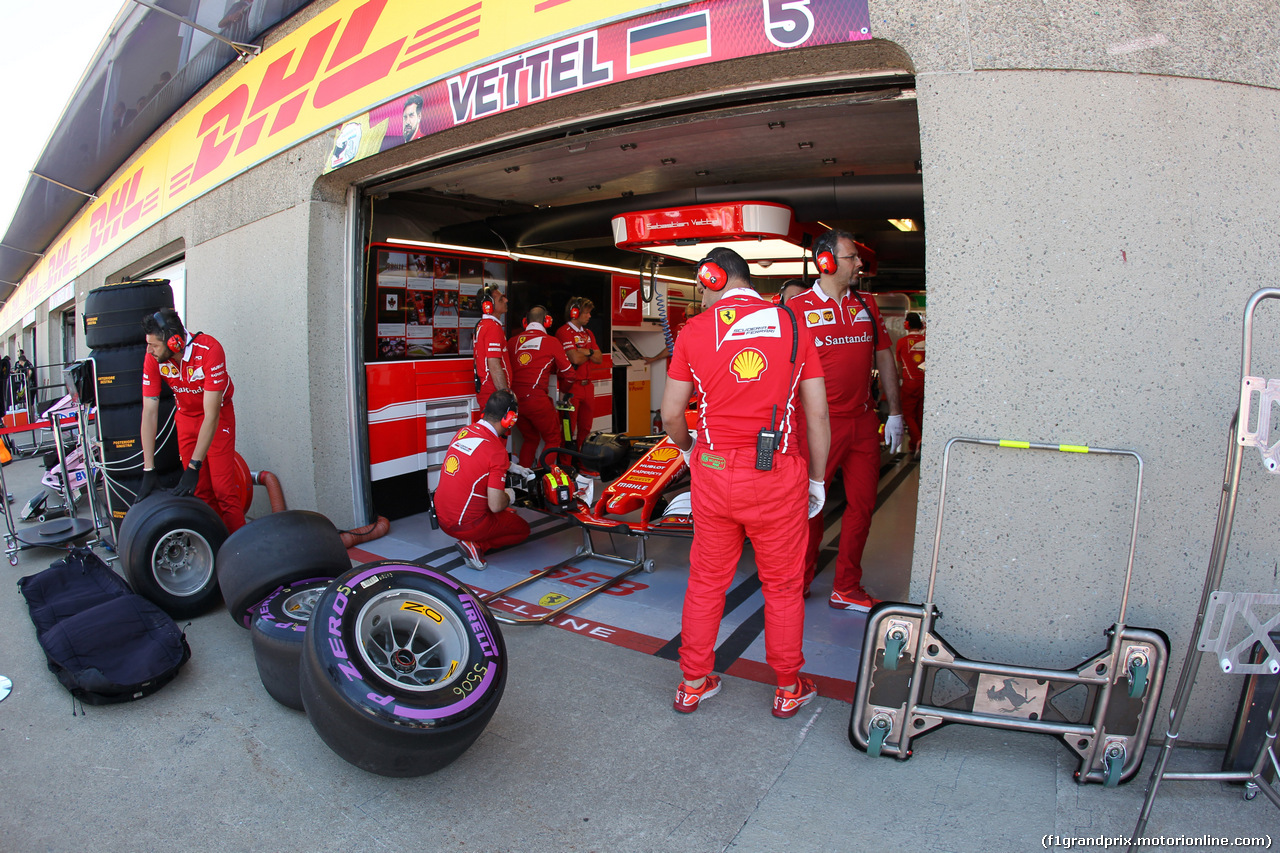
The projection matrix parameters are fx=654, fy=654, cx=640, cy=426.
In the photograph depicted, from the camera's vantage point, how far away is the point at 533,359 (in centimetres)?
650

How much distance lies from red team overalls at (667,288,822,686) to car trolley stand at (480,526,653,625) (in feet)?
3.79

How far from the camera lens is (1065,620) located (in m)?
2.29

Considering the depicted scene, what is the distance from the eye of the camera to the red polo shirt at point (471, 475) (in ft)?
13.6

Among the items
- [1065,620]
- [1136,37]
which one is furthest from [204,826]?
[1136,37]

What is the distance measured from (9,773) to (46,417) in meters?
3.95

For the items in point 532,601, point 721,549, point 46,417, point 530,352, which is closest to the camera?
point 721,549

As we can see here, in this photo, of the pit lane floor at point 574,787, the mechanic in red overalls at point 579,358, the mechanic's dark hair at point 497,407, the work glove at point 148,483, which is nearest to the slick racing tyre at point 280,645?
the pit lane floor at point 574,787

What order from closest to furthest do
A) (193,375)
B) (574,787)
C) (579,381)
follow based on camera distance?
(574,787)
(193,375)
(579,381)

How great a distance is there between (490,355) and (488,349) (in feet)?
0.20

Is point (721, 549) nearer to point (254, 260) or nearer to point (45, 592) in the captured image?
point (45, 592)

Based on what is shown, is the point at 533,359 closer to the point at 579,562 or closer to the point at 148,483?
the point at 579,562

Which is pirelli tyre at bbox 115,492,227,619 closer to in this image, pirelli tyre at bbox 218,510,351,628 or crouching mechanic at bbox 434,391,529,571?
pirelli tyre at bbox 218,510,351,628

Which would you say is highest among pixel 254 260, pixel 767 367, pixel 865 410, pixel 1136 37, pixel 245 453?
pixel 1136 37

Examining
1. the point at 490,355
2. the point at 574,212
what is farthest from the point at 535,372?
the point at 574,212
